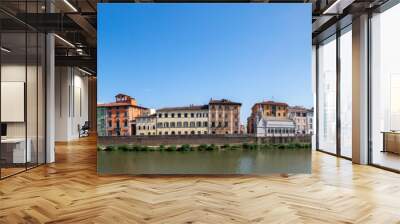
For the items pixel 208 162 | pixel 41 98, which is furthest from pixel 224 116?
pixel 41 98

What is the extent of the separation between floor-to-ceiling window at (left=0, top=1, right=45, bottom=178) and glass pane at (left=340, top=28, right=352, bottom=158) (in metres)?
6.45

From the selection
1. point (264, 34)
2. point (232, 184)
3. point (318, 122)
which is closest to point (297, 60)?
point (264, 34)

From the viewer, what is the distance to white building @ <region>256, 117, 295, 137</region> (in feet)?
19.6

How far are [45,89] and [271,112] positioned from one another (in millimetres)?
4565

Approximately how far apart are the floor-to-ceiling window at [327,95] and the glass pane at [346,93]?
1.49ft

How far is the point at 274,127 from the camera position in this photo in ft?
19.7

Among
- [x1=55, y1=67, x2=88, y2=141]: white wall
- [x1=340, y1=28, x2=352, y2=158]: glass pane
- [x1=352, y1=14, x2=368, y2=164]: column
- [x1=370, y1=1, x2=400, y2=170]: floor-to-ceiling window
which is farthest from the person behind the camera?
[x1=55, y1=67, x2=88, y2=141]: white wall

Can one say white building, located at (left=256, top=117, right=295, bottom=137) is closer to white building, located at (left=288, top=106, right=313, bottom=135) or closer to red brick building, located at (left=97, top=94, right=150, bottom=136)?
white building, located at (left=288, top=106, right=313, bottom=135)

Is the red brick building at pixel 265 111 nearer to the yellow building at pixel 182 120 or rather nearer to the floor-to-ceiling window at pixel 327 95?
the yellow building at pixel 182 120

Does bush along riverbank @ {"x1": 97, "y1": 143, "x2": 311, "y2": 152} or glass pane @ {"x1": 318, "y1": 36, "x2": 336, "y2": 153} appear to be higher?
glass pane @ {"x1": 318, "y1": 36, "x2": 336, "y2": 153}

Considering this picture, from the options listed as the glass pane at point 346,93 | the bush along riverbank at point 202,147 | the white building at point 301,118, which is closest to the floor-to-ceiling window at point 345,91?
Answer: the glass pane at point 346,93

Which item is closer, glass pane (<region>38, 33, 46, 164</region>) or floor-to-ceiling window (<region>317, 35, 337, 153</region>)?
glass pane (<region>38, 33, 46, 164</region>)

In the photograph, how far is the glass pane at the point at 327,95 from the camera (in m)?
9.20

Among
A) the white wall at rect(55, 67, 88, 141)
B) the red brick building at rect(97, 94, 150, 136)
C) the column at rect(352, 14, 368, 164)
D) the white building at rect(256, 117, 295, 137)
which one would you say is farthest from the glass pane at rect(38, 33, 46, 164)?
the white wall at rect(55, 67, 88, 141)
